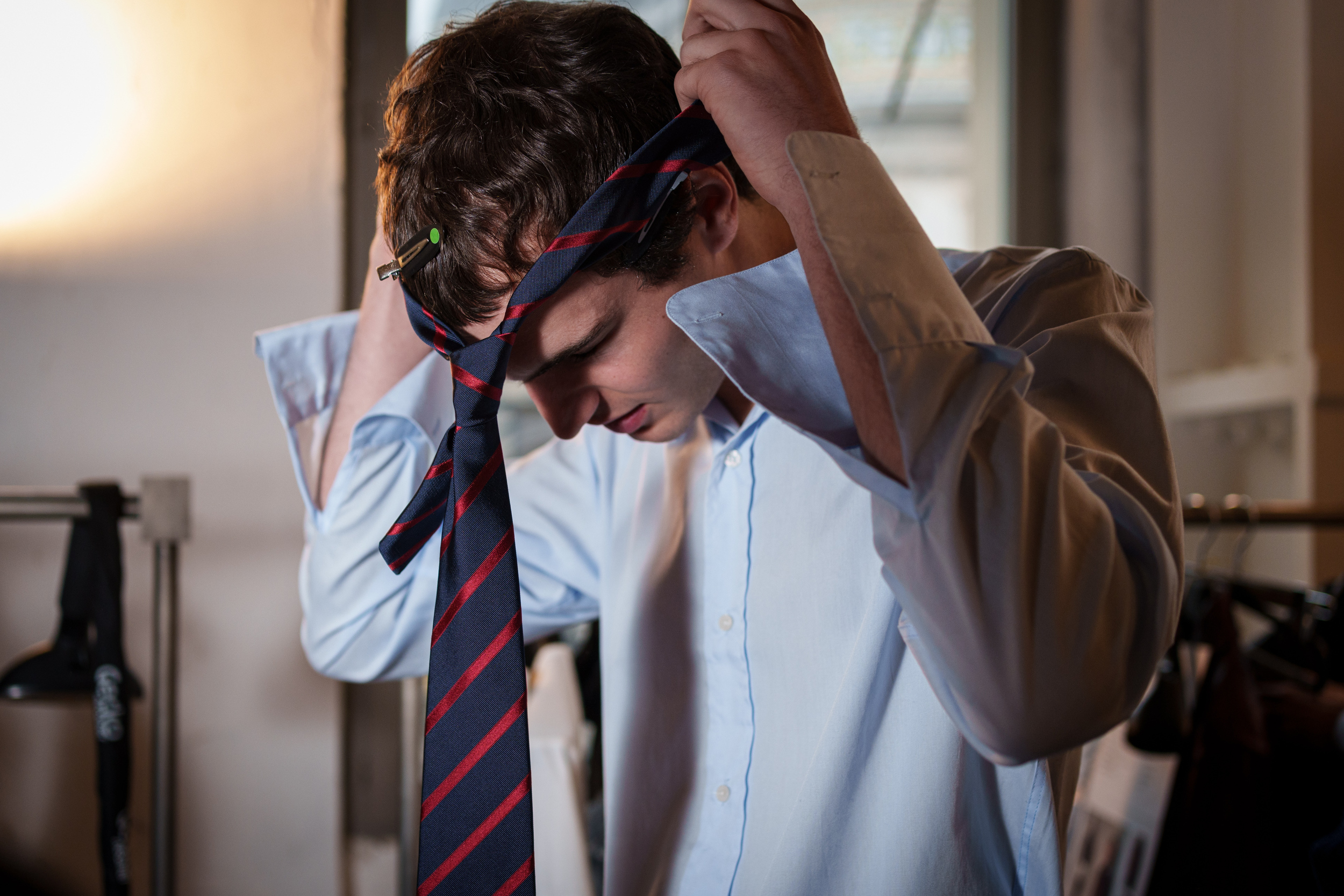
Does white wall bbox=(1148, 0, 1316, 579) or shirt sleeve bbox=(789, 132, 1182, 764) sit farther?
white wall bbox=(1148, 0, 1316, 579)

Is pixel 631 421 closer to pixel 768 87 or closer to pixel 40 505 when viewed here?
pixel 768 87

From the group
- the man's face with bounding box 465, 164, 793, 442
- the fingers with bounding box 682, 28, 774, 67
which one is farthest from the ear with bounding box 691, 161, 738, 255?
the fingers with bounding box 682, 28, 774, 67

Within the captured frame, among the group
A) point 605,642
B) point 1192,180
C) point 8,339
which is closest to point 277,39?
point 8,339

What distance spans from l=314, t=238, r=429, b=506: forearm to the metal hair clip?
0.59ft

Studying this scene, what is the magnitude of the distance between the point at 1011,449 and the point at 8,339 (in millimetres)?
1454

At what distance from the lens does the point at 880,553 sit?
1.26ft

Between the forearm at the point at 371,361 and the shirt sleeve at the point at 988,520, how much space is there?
18.0 inches

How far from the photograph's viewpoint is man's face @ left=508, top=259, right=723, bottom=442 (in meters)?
0.55

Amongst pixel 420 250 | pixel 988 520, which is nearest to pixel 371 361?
pixel 420 250

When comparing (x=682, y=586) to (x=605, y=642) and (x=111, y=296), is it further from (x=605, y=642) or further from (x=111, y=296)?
(x=111, y=296)

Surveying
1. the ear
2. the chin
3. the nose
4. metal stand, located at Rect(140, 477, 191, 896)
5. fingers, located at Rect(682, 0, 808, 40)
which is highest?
fingers, located at Rect(682, 0, 808, 40)

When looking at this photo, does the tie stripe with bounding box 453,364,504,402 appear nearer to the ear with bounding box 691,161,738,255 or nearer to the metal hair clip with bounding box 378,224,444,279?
the metal hair clip with bounding box 378,224,444,279

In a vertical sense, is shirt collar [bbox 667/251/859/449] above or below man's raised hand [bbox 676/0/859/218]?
below

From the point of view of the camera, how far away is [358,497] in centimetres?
75
